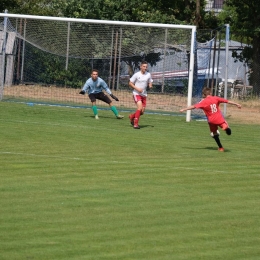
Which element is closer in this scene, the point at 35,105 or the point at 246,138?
the point at 246,138

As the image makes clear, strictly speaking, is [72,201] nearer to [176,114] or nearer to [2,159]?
[2,159]

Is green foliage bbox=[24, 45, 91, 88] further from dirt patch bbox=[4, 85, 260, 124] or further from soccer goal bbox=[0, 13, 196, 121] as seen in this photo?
dirt patch bbox=[4, 85, 260, 124]

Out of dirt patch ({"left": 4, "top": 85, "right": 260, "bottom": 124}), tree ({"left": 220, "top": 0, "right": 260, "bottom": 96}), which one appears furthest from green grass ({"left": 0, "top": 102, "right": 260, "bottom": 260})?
tree ({"left": 220, "top": 0, "right": 260, "bottom": 96})

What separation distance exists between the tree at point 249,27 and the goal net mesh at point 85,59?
8.31 meters

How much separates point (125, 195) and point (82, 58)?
55.0 feet

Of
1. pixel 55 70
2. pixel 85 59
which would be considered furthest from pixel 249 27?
pixel 55 70

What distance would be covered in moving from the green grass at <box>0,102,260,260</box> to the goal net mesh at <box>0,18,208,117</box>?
644 cm

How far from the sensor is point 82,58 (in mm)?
28938

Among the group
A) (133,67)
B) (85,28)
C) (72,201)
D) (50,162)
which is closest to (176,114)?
(133,67)

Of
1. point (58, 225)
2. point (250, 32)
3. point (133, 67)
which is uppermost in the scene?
point (250, 32)

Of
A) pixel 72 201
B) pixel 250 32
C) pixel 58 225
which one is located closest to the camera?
pixel 58 225

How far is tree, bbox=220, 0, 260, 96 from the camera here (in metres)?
36.4

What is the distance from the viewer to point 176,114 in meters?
28.8

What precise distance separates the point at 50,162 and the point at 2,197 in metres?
3.73
